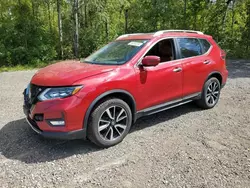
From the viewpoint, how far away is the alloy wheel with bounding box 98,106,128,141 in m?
3.04

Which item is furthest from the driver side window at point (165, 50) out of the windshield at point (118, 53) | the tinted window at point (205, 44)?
the tinted window at point (205, 44)

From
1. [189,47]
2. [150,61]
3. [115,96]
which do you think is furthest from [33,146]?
[189,47]

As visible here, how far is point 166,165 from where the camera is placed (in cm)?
271

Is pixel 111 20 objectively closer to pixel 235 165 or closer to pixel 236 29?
pixel 236 29

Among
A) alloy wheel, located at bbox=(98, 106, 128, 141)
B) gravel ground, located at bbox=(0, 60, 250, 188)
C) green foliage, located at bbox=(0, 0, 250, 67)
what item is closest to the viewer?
gravel ground, located at bbox=(0, 60, 250, 188)

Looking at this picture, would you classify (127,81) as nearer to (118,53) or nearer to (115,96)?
(115,96)

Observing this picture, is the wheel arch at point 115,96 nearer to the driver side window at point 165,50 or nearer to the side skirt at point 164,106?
the side skirt at point 164,106

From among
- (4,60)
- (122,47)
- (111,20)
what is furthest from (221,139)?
(111,20)

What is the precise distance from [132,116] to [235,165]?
1509mm

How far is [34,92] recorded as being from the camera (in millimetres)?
2955

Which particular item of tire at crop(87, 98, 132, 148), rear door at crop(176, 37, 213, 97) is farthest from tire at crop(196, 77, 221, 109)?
tire at crop(87, 98, 132, 148)

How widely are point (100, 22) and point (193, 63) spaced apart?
33.2 ft

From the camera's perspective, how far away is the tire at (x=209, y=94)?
4348 millimetres

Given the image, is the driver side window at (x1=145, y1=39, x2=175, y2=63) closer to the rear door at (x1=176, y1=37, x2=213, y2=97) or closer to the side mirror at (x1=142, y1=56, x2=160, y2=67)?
the rear door at (x1=176, y1=37, x2=213, y2=97)
